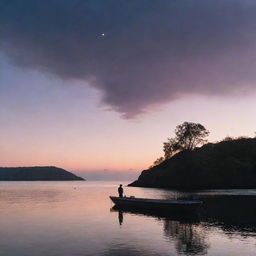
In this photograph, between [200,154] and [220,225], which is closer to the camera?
[220,225]

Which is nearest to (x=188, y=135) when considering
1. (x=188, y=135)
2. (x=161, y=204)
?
(x=188, y=135)

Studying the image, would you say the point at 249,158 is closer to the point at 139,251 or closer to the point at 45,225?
the point at 45,225

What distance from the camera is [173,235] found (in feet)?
129

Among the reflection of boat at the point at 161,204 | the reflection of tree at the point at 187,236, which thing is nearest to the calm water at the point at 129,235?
the reflection of tree at the point at 187,236

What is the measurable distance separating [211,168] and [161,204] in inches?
4394

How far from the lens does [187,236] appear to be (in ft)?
126

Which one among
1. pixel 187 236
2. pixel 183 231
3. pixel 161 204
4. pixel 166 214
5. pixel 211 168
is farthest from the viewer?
pixel 211 168

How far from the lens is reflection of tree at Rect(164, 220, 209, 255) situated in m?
31.5

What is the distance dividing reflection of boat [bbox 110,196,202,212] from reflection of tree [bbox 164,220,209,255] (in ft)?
31.2

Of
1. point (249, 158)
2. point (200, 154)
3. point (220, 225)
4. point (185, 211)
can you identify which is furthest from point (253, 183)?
point (220, 225)

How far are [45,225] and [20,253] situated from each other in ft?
58.2

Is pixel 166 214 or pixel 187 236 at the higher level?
pixel 166 214

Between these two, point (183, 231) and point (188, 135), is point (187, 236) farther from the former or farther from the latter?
point (188, 135)

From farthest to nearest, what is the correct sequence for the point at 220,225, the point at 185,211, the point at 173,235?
1. the point at 185,211
2. the point at 220,225
3. the point at 173,235
